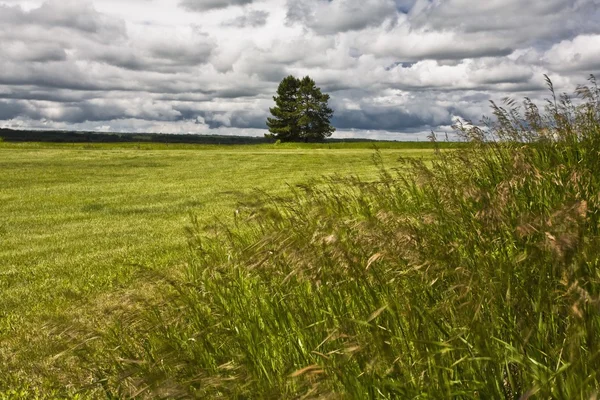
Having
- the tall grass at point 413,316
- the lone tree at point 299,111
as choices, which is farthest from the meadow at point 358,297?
the lone tree at point 299,111

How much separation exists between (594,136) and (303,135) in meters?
89.9

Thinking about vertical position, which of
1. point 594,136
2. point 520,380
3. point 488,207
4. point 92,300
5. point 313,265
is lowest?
point 92,300

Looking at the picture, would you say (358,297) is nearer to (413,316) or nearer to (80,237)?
(413,316)

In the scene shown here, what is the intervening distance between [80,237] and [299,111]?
278 feet

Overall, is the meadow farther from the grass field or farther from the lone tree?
the lone tree

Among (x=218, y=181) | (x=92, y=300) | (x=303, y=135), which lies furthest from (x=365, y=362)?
(x=303, y=135)

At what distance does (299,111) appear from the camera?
95.4 m

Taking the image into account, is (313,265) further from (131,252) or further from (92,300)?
(131,252)

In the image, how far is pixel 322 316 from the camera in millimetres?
3848

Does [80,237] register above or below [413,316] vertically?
below

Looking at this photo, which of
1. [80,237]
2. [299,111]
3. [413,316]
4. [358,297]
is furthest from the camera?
[299,111]

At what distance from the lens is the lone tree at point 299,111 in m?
95.9

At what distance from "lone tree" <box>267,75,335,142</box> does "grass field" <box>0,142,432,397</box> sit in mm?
65389

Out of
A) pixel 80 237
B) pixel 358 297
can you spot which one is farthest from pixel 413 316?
pixel 80 237
